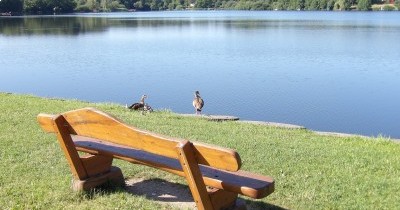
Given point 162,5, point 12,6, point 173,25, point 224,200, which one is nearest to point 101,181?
point 224,200

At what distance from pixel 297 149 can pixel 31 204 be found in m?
3.57

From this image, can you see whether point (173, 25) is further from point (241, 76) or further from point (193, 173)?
point (193, 173)

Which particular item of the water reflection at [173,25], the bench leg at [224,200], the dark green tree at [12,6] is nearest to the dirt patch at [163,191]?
the bench leg at [224,200]

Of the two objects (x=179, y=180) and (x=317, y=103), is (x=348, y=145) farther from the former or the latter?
(x=317, y=103)

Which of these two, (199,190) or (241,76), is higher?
(199,190)

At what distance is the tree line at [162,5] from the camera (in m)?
115

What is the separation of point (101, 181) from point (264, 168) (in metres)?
1.96

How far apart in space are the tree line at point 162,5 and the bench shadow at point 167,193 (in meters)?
109

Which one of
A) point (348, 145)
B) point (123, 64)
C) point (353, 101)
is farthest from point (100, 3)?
point (348, 145)

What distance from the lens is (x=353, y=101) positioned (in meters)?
18.7

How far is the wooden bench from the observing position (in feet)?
12.0

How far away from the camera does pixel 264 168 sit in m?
5.98

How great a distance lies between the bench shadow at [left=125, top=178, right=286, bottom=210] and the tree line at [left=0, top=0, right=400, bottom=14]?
10930 centimetres

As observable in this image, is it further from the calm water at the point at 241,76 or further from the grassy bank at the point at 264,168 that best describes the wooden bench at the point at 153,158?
the calm water at the point at 241,76
